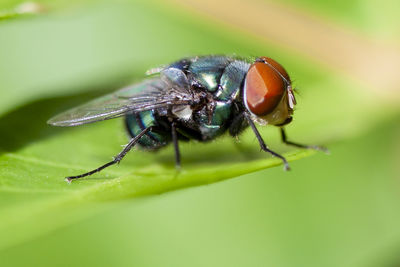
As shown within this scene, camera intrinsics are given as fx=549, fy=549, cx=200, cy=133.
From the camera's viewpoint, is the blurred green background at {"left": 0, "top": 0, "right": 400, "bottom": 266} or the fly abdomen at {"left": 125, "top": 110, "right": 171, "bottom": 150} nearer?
the fly abdomen at {"left": 125, "top": 110, "right": 171, "bottom": 150}

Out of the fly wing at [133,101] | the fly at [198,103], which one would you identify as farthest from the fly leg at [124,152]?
the fly wing at [133,101]

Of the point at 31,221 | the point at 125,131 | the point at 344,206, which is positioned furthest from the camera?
the point at 344,206

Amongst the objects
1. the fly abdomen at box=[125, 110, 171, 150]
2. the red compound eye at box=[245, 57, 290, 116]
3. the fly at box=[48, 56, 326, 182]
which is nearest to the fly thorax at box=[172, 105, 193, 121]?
the fly at box=[48, 56, 326, 182]

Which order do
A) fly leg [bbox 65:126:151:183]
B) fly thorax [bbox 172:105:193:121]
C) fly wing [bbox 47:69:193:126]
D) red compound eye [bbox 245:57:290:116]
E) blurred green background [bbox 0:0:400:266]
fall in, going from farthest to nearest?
blurred green background [bbox 0:0:400:266] → fly thorax [bbox 172:105:193:121] → fly wing [bbox 47:69:193:126] → red compound eye [bbox 245:57:290:116] → fly leg [bbox 65:126:151:183]

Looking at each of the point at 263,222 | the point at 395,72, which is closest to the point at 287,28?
the point at 395,72

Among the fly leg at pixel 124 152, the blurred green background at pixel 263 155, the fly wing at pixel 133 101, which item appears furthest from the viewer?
the blurred green background at pixel 263 155

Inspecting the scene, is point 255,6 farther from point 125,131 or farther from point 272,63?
point 125,131

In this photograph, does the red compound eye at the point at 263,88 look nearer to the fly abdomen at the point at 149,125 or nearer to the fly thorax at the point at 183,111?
the fly thorax at the point at 183,111

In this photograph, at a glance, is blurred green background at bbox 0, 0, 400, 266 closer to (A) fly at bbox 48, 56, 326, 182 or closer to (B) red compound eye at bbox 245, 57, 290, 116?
(A) fly at bbox 48, 56, 326, 182
